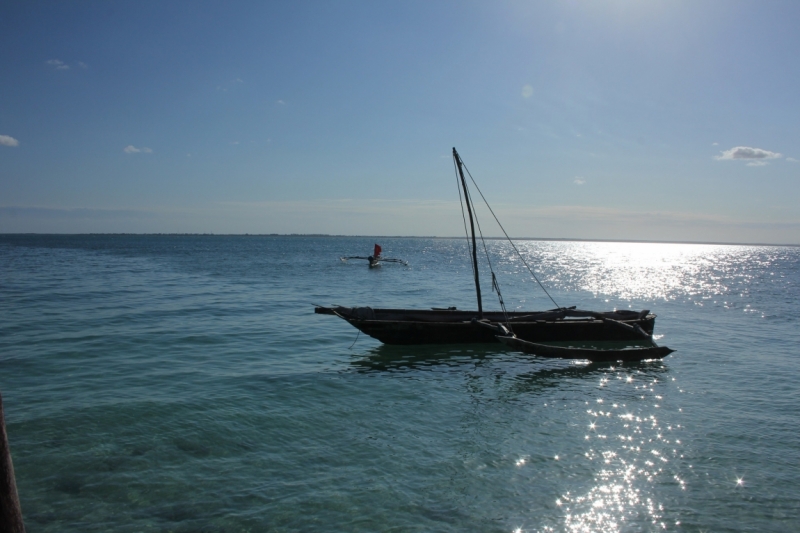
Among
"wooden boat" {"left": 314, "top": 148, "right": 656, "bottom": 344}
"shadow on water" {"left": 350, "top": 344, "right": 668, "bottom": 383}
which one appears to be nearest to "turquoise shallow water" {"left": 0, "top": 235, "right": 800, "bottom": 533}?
"shadow on water" {"left": 350, "top": 344, "right": 668, "bottom": 383}

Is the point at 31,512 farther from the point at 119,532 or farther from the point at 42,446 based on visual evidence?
the point at 42,446

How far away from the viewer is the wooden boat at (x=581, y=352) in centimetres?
1560

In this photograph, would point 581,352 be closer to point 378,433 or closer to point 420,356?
point 420,356

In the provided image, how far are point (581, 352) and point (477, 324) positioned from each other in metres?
4.12

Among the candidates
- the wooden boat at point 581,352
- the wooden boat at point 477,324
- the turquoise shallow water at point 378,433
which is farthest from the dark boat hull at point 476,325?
the wooden boat at point 581,352

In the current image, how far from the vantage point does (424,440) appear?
10312 millimetres

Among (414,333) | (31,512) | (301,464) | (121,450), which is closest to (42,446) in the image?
(121,450)

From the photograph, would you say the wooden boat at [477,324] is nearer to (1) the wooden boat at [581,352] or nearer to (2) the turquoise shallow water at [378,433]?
(2) the turquoise shallow water at [378,433]

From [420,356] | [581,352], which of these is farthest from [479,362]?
[581,352]

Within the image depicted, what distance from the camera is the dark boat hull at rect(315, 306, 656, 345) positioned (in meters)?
18.0

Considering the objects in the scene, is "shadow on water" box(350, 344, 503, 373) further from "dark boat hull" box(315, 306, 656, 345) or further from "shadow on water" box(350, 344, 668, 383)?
"dark boat hull" box(315, 306, 656, 345)

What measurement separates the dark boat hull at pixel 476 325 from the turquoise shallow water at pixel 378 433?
588 mm

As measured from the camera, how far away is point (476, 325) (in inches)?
736

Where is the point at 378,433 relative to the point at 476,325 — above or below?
below
